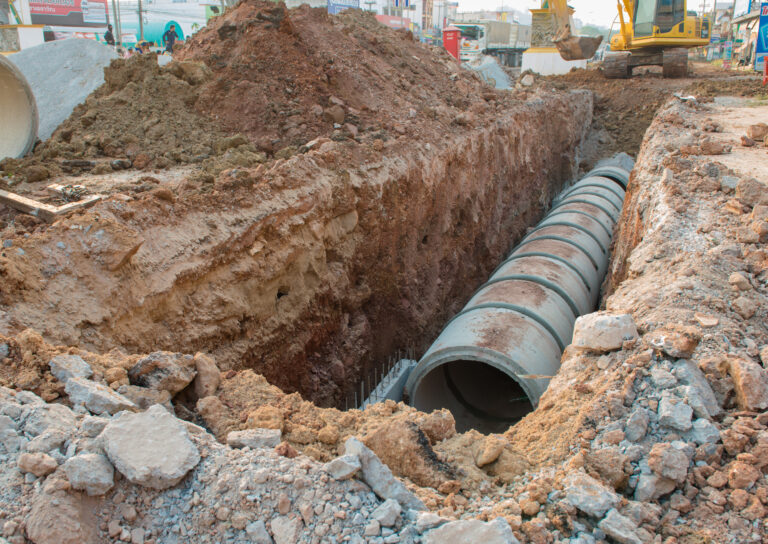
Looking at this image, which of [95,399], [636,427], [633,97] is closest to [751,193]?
[636,427]

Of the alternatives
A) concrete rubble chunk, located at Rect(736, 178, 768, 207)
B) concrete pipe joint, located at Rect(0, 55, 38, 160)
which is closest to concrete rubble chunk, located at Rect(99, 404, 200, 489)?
concrete rubble chunk, located at Rect(736, 178, 768, 207)

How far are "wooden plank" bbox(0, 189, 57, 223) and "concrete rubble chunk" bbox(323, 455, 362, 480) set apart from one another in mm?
3139

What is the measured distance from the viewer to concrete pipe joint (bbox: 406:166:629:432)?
5.09 metres

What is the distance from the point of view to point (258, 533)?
2.08 metres

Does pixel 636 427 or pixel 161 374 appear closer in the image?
pixel 636 427

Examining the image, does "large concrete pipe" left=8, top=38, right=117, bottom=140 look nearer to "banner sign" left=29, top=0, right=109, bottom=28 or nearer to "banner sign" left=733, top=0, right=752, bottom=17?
"banner sign" left=29, top=0, right=109, bottom=28

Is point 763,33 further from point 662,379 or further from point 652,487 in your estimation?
point 652,487

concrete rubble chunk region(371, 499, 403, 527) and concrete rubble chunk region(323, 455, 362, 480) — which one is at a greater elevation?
concrete rubble chunk region(323, 455, 362, 480)

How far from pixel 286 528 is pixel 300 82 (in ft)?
20.3

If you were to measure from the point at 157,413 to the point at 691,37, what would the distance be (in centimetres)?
1871

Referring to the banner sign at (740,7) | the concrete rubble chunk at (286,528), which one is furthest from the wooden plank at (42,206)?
the banner sign at (740,7)

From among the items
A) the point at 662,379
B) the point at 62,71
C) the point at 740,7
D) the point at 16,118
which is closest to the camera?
the point at 662,379

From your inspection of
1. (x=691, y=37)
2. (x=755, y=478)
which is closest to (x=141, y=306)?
(x=755, y=478)

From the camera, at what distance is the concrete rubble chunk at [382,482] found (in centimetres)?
221
